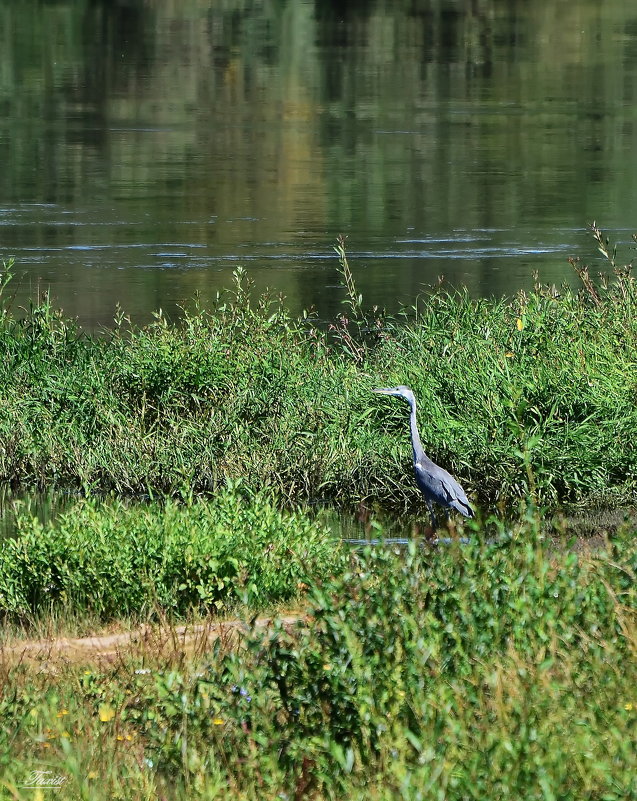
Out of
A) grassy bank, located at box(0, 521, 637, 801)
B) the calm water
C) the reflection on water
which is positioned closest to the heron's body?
the reflection on water

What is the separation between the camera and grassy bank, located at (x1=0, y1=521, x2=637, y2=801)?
4848 mm

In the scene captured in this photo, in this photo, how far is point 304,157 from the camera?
32.9 m

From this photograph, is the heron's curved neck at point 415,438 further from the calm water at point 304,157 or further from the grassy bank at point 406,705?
the calm water at point 304,157

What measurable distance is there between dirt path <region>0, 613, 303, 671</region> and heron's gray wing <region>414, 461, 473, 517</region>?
204cm

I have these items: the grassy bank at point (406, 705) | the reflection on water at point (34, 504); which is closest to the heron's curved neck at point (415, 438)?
the reflection on water at point (34, 504)

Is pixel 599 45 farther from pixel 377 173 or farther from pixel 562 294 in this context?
pixel 562 294

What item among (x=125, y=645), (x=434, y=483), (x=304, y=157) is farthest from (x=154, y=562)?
(x=304, y=157)

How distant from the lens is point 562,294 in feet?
43.9

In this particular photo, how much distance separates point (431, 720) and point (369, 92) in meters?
43.6

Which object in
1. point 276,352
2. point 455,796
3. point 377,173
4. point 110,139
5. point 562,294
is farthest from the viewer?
point 110,139

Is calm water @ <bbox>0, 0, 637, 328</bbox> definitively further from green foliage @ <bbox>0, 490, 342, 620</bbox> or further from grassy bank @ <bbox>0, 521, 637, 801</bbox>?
grassy bank @ <bbox>0, 521, 637, 801</bbox>

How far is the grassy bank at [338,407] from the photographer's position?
11.0 metres

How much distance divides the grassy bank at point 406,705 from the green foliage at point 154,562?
193 cm

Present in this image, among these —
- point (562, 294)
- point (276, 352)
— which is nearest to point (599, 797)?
point (276, 352)
